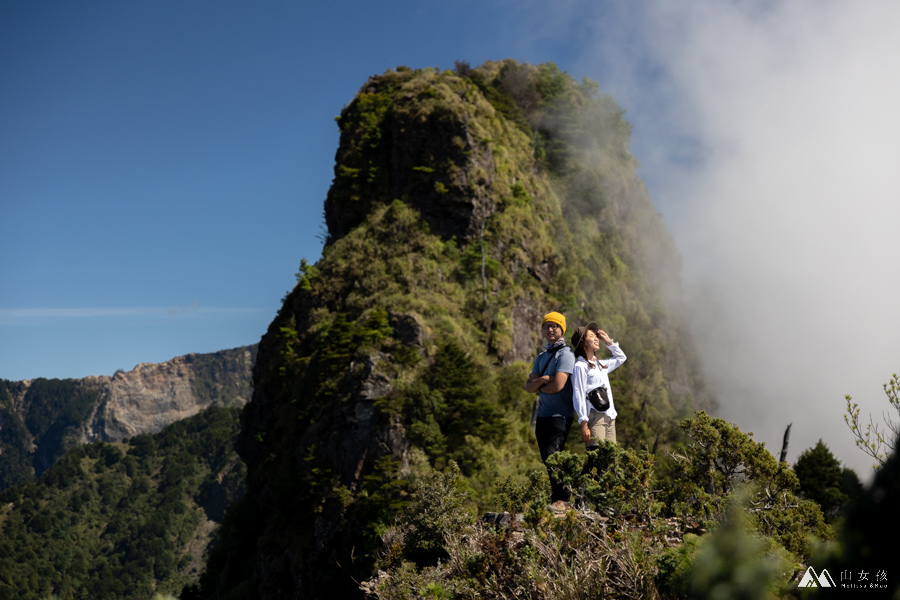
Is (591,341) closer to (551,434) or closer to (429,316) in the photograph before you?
(551,434)

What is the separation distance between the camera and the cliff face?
62.3ft

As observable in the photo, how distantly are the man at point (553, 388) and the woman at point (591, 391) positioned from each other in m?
0.15

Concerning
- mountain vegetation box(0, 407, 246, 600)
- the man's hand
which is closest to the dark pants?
the man's hand

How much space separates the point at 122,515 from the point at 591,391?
200 m

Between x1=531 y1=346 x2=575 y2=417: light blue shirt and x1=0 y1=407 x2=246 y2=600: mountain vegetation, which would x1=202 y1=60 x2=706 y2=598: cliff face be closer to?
x1=531 y1=346 x2=575 y2=417: light blue shirt

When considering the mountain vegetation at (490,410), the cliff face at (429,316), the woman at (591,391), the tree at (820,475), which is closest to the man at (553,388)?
the woman at (591,391)

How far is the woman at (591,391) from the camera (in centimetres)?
586

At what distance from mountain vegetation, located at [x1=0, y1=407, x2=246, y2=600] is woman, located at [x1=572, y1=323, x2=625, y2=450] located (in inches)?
5734

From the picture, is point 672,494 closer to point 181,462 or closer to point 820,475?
point 820,475

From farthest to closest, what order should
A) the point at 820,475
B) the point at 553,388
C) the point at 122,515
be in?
the point at 122,515 → the point at 820,475 → the point at 553,388

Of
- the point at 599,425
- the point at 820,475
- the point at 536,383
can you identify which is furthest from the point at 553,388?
the point at 820,475

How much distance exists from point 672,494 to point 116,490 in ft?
693

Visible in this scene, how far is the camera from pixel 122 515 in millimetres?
167125

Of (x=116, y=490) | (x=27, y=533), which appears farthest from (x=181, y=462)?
(x=27, y=533)
